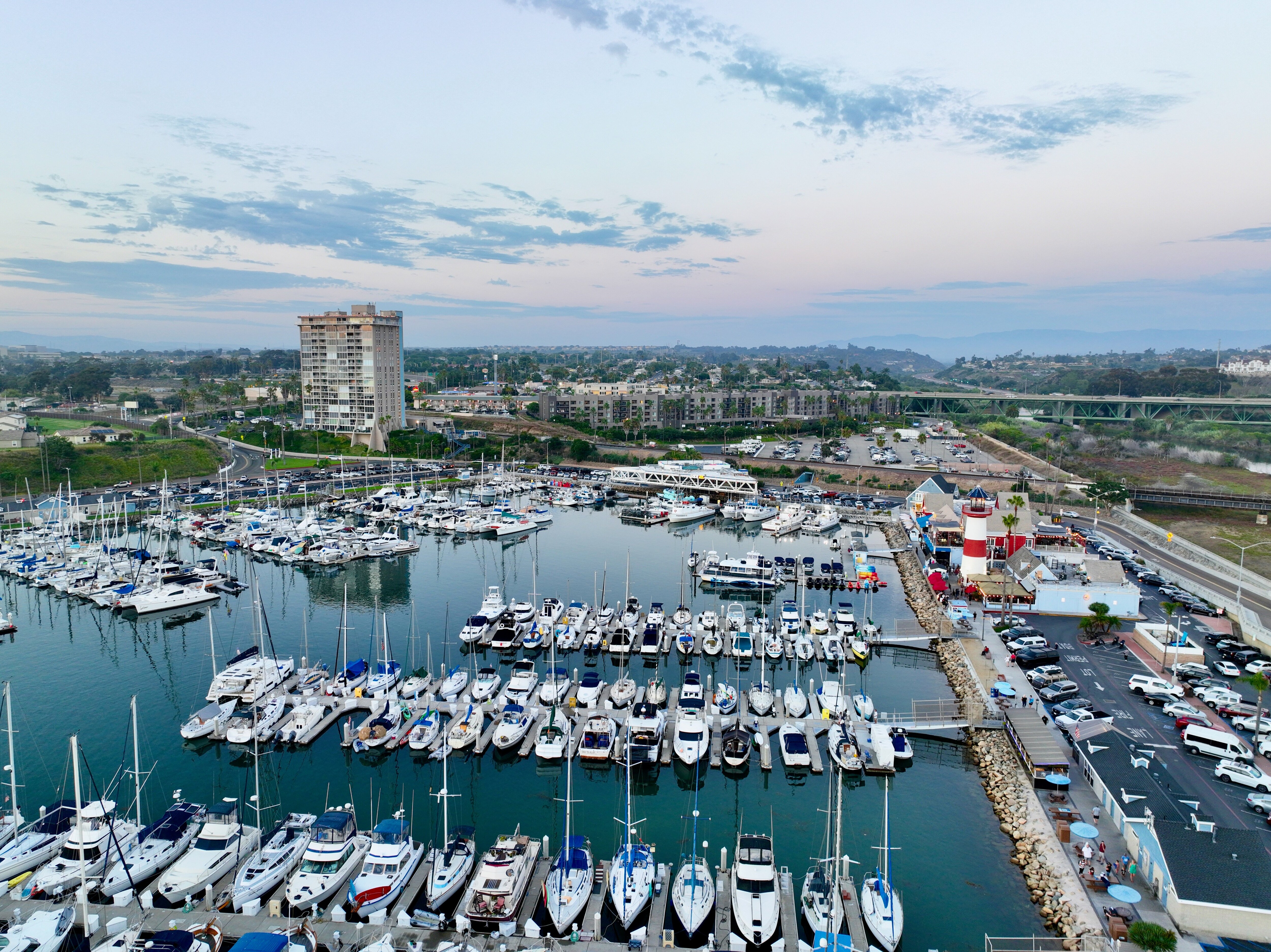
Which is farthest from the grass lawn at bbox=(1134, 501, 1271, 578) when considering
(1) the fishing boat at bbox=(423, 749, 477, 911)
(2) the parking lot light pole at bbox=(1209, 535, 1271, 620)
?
(1) the fishing boat at bbox=(423, 749, 477, 911)

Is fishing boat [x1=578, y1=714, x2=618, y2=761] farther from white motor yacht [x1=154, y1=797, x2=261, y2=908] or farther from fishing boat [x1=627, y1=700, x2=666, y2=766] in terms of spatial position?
white motor yacht [x1=154, y1=797, x2=261, y2=908]

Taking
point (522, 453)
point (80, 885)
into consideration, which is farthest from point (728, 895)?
point (522, 453)

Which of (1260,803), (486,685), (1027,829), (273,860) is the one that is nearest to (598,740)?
(486,685)

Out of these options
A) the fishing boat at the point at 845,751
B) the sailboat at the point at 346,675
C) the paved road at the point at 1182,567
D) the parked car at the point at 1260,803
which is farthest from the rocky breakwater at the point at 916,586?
the sailboat at the point at 346,675

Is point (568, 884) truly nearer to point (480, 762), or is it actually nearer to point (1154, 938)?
point (480, 762)

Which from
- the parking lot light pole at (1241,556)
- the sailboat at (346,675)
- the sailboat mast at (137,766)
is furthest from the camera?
the parking lot light pole at (1241,556)

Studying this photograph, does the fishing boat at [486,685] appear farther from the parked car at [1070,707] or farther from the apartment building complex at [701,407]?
the apartment building complex at [701,407]
